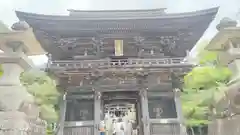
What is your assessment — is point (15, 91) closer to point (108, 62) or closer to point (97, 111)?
point (97, 111)

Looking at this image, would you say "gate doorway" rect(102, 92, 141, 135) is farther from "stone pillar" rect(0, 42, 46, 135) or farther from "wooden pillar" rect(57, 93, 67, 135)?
"stone pillar" rect(0, 42, 46, 135)

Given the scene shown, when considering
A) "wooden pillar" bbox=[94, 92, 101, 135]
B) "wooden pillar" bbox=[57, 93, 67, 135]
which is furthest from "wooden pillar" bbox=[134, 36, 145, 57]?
"wooden pillar" bbox=[57, 93, 67, 135]

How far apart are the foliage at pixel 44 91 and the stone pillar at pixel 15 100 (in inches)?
154

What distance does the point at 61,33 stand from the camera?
13.3 m

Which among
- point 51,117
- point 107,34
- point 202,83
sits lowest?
point 51,117

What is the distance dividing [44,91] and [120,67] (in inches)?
141

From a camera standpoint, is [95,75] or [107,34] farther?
[107,34]

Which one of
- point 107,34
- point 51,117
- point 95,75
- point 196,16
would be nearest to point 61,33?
point 107,34

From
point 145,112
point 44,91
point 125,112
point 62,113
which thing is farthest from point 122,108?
point 44,91

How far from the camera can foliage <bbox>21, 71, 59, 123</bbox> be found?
10984mm

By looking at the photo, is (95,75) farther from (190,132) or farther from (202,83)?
(190,132)

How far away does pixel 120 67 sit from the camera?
11656 mm

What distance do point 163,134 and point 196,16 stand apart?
630cm

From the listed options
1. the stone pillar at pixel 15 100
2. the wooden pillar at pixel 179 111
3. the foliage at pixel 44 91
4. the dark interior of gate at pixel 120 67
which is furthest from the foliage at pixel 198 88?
the stone pillar at pixel 15 100
